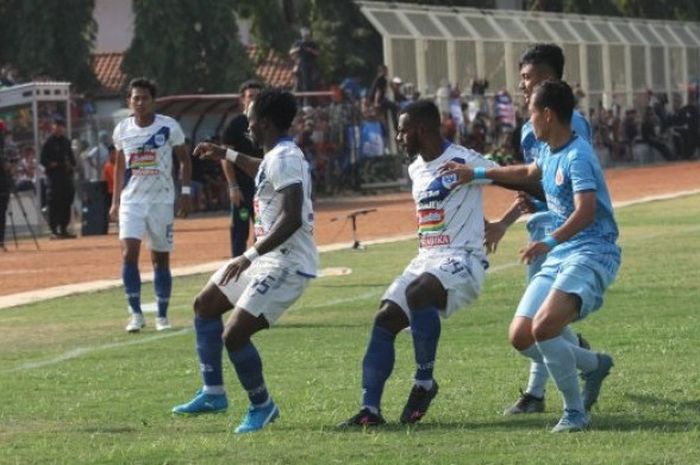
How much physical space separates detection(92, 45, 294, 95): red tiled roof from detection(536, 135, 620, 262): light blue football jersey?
171 ft

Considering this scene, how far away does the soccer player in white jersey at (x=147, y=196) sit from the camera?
16.5 m

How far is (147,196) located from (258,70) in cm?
4762

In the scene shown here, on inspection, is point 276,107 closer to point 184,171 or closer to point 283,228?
point 283,228

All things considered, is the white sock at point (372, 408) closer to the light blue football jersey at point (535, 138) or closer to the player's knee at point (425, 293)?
the player's knee at point (425, 293)

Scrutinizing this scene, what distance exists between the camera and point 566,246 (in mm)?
9719

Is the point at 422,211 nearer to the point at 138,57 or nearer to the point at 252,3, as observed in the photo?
the point at 138,57

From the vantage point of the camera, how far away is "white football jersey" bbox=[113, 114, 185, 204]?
16.6 metres

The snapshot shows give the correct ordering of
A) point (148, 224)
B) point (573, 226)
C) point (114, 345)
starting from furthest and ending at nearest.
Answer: point (148, 224) → point (114, 345) → point (573, 226)

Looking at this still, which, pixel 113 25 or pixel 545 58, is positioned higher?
pixel 113 25

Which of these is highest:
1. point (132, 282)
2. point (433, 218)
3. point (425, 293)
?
point (433, 218)

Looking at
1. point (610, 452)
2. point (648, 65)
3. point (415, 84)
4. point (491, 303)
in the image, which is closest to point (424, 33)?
point (415, 84)

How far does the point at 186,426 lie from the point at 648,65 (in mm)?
56402

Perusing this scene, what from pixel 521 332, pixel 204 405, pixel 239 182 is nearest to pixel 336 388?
pixel 204 405

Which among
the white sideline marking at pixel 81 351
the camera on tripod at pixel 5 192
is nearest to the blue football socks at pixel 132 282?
the white sideline marking at pixel 81 351
